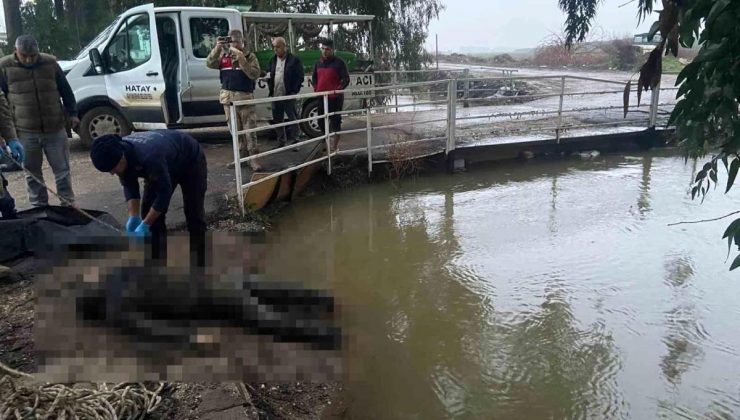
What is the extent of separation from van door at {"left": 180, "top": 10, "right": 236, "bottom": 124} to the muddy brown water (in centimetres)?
263

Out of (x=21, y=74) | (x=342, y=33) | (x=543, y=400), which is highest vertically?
(x=342, y=33)

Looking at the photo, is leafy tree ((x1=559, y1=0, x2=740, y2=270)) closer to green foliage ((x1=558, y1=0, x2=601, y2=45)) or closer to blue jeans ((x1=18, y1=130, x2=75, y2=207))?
green foliage ((x1=558, y1=0, x2=601, y2=45))

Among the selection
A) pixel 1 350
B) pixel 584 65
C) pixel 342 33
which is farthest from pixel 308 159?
pixel 584 65

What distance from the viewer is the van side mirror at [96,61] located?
7.93 metres

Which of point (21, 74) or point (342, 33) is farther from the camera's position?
point (342, 33)

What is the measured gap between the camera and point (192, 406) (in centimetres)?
266

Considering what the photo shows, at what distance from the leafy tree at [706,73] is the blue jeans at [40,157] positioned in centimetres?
508

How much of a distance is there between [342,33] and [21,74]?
9.36 meters

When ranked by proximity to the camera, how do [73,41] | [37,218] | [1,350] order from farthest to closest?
1. [73,41]
2. [37,218]
3. [1,350]

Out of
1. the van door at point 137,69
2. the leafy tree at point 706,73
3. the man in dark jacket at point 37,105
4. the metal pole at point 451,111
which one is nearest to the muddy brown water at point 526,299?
the metal pole at point 451,111

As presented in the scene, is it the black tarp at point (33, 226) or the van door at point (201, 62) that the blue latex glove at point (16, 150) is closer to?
the black tarp at point (33, 226)

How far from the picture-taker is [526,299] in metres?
4.49

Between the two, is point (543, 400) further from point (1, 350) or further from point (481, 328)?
point (1, 350)

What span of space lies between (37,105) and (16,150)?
1.61ft
